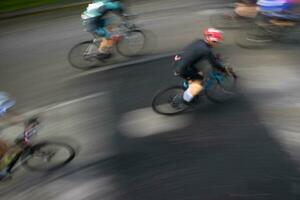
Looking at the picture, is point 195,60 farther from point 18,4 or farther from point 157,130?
point 18,4

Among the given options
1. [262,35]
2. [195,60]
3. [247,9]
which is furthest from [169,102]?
[247,9]

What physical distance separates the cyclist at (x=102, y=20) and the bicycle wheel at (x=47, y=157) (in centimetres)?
398

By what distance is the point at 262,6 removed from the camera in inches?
456

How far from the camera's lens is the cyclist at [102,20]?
11.1 meters

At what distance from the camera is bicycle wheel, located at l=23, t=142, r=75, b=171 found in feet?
26.2

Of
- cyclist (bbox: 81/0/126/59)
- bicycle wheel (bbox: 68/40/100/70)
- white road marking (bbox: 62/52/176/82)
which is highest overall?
cyclist (bbox: 81/0/126/59)

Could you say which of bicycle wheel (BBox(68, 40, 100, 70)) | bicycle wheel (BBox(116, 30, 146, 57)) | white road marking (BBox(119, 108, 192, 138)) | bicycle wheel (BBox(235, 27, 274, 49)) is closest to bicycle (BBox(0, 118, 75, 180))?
white road marking (BBox(119, 108, 192, 138))

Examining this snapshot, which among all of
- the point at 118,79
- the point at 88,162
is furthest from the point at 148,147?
the point at 118,79

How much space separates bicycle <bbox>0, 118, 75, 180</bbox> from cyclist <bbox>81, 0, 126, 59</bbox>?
393cm

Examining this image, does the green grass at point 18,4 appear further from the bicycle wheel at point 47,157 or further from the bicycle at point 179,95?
the bicycle wheel at point 47,157

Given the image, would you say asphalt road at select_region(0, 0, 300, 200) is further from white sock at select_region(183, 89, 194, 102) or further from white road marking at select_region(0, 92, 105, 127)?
white sock at select_region(183, 89, 194, 102)

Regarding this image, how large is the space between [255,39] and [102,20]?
383 centimetres

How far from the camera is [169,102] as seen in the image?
933cm

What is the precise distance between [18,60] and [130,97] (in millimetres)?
4213
